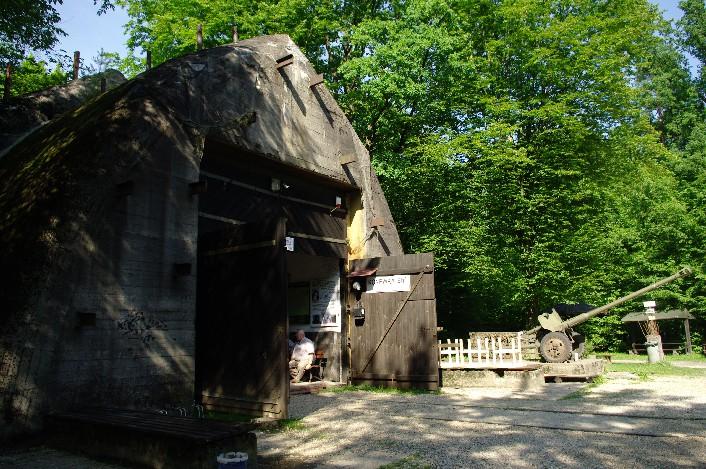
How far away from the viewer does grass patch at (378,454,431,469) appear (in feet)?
17.4

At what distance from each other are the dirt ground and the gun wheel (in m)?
3.81

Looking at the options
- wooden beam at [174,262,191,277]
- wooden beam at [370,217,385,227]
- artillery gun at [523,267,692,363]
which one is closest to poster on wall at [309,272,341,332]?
wooden beam at [370,217,385,227]

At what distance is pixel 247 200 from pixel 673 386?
31.7ft

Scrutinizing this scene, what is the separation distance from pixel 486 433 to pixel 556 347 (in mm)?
8750

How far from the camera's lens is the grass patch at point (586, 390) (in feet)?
33.6

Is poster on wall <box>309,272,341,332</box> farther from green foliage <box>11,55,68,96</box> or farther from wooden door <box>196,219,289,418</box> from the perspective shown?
green foliage <box>11,55,68,96</box>

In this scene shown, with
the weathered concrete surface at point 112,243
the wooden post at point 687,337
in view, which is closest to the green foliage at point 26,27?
the weathered concrete surface at point 112,243

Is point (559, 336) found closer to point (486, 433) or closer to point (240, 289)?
point (486, 433)

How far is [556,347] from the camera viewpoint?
14734mm

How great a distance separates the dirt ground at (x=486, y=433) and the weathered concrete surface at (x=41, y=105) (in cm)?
940

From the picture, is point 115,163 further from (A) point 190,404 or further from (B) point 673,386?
(B) point 673,386

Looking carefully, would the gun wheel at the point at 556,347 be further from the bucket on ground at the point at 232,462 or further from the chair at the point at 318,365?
the bucket on ground at the point at 232,462

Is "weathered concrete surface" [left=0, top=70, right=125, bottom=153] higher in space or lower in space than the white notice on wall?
higher

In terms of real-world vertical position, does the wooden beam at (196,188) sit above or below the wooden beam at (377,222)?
below
